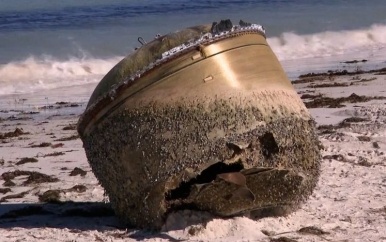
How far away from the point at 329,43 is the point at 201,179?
52.6ft

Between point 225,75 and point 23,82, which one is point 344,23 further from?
point 225,75

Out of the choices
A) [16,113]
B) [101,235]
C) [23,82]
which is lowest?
[101,235]

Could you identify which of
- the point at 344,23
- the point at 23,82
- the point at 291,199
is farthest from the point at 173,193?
the point at 344,23

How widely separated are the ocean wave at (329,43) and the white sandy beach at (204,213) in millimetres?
9107

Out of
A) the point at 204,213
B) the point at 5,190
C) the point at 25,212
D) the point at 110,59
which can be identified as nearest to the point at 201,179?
the point at 204,213

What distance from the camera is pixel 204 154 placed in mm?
4227

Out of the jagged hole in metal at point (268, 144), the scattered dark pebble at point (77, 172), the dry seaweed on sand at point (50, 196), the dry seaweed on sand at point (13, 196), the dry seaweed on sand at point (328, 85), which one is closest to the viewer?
the jagged hole in metal at point (268, 144)

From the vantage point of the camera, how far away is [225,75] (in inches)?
169

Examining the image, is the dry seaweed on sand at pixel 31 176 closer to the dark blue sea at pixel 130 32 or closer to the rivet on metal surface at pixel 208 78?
the rivet on metal surface at pixel 208 78

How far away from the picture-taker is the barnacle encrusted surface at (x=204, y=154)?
13.9ft

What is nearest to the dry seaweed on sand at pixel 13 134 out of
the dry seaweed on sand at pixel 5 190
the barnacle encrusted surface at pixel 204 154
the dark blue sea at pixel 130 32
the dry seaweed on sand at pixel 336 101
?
the dark blue sea at pixel 130 32

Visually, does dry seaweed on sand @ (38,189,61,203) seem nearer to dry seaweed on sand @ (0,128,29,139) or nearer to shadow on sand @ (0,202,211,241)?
shadow on sand @ (0,202,211,241)

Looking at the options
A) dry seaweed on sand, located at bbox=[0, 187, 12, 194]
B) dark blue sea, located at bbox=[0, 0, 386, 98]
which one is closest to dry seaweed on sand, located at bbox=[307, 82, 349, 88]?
dark blue sea, located at bbox=[0, 0, 386, 98]

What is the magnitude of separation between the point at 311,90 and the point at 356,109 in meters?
2.31
